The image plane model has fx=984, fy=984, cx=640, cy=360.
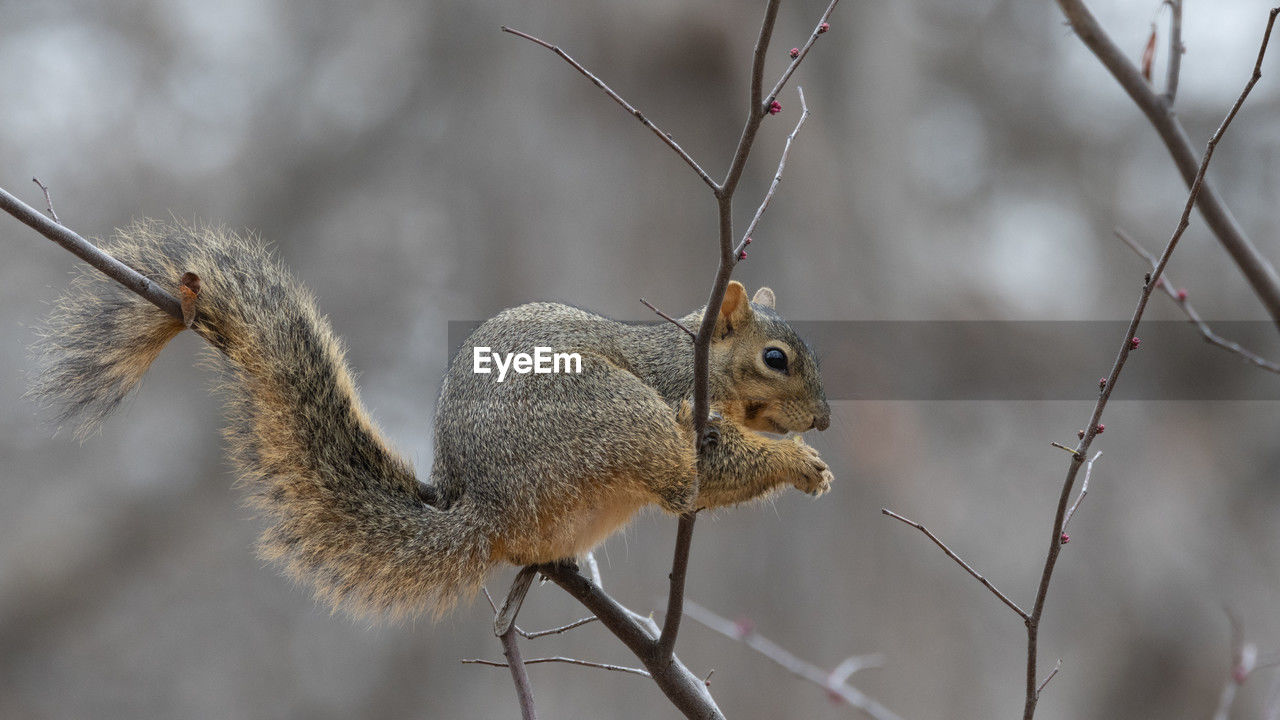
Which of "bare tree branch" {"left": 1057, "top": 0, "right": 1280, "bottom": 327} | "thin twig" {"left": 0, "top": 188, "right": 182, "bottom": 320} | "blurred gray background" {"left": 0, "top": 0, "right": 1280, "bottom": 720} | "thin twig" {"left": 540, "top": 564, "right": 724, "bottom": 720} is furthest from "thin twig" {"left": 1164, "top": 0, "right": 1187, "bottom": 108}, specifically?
"blurred gray background" {"left": 0, "top": 0, "right": 1280, "bottom": 720}

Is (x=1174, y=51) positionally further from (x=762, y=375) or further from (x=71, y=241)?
(x=71, y=241)

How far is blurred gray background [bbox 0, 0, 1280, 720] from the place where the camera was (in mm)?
3396

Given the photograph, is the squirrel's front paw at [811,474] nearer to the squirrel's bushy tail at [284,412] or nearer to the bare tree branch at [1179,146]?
the squirrel's bushy tail at [284,412]

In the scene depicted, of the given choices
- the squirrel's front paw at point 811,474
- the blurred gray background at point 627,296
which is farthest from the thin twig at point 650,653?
the blurred gray background at point 627,296

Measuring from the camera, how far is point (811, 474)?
1.27 meters

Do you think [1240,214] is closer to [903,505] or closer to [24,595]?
[903,505]

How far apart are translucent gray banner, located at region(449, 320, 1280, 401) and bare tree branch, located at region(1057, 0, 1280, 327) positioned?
2.37 meters

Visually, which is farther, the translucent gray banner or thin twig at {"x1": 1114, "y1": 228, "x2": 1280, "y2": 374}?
the translucent gray banner

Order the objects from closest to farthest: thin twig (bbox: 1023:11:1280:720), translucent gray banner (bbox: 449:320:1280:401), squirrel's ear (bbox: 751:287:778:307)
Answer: thin twig (bbox: 1023:11:1280:720) < squirrel's ear (bbox: 751:287:778:307) < translucent gray banner (bbox: 449:320:1280:401)

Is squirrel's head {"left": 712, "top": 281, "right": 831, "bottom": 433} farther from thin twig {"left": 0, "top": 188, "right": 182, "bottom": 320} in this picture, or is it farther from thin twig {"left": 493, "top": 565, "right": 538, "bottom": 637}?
thin twig {"left": 0, "top": 188, "right": 182, "bottom": 320}

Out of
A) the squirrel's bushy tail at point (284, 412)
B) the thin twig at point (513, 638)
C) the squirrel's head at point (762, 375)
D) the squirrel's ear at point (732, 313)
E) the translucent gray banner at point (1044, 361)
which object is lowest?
the thin twig at point (513, 638)

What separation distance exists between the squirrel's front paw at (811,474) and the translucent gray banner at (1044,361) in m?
2.45

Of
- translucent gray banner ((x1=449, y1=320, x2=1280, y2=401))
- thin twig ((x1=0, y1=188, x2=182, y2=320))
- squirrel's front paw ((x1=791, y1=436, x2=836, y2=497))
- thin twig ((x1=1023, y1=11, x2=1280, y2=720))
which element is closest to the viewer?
thin twig ((x1=1023, y1=11, x2=1280, y2=720))

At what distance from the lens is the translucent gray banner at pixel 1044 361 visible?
3789 mm
